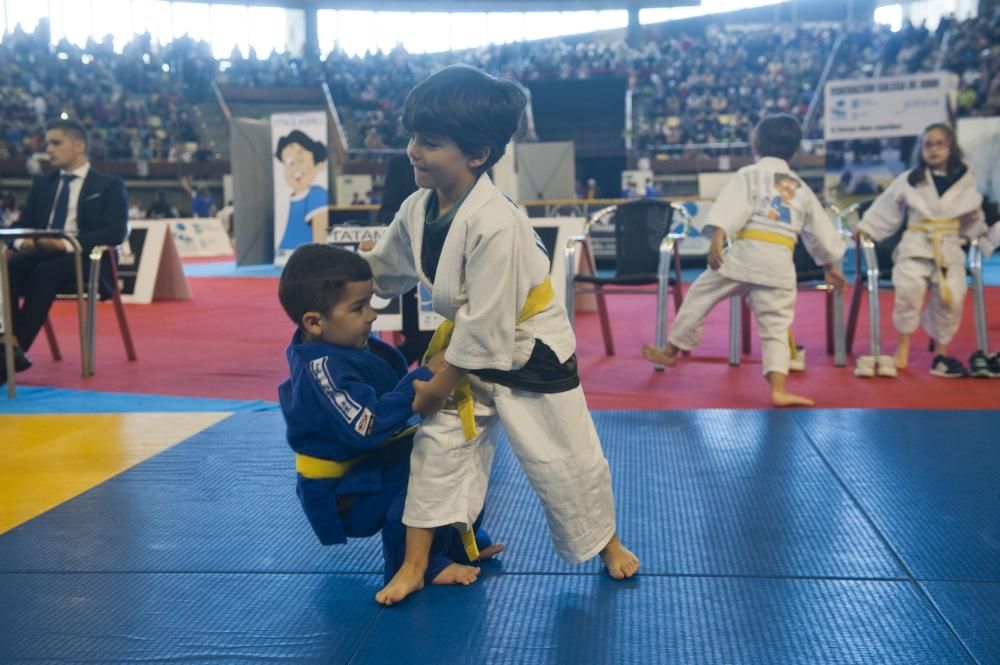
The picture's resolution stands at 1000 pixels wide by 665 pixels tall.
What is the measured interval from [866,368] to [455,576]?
3.03 m

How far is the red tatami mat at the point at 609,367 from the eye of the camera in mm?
3969

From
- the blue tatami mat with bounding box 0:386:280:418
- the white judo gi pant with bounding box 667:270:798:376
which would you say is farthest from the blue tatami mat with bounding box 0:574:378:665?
the white judo gi pant with bounding box 667:270:798:376

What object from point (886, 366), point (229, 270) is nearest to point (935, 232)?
point (886, 366)

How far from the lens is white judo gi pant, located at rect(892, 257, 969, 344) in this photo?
4.53m

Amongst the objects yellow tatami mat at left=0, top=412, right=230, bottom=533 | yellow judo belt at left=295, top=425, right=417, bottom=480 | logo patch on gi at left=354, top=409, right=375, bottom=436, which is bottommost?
yellow tatami mat at left=0, top=412, right=230, bottom=533

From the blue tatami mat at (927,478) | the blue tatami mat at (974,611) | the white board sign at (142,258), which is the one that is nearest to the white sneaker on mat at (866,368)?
the blue tatami mat at (927,478)

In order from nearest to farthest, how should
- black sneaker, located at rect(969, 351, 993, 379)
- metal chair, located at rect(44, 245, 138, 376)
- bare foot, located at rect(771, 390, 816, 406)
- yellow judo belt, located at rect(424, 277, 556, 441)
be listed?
yellow judo belt, located at rect(424, 277, 556, 441)
bare foot, located at rect(771, 390, 816, 406)
black sneaker, located at rect(969, 351, 993, 379)
metal chair, located at rect(44, 245, 138, 376)

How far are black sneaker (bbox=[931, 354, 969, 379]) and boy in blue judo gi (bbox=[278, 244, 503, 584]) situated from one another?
3.15 meters

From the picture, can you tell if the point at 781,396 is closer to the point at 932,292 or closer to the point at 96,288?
the point at 932,292

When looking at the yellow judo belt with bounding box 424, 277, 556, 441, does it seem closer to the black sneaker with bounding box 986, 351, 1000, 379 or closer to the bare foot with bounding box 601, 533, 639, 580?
the bare foot with bounding box 601, 533, 639, 580

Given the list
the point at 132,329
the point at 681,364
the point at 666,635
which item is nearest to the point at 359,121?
the point at 132,329

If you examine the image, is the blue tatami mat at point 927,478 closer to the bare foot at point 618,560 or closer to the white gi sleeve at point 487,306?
the bare foot at point 618,560

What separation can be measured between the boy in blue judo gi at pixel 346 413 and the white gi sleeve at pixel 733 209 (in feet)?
7.56

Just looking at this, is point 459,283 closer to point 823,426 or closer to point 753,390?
point 823,426
